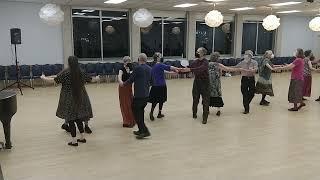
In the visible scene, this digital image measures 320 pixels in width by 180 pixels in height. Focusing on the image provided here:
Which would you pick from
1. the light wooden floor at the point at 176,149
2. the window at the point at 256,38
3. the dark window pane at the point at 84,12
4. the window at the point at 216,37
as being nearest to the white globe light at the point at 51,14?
the light wooden floor at the point at 176,149

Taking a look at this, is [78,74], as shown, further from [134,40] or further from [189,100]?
[134,40]

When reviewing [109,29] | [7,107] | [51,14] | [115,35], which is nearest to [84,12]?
[109,29]

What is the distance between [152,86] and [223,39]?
11.2 metres

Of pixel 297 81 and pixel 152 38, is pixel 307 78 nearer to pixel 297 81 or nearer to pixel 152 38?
pixel 297 81

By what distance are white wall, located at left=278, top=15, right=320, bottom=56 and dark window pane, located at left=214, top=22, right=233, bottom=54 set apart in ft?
10.3

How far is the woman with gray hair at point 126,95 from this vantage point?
6.09m

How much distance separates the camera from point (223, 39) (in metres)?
17.3

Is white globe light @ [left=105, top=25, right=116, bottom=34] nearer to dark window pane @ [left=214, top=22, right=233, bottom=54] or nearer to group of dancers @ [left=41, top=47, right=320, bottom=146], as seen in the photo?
dark window pane @ [left=214, top=22, right=233, bottom=54]

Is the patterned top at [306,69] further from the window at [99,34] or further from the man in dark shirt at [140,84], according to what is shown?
the window at [99,34]

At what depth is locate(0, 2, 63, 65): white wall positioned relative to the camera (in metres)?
11.8

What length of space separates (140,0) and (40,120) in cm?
594

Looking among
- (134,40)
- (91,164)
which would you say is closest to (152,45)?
(134,40)

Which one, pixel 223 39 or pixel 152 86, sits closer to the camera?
pixel 152 86

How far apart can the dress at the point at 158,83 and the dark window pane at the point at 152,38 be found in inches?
320
